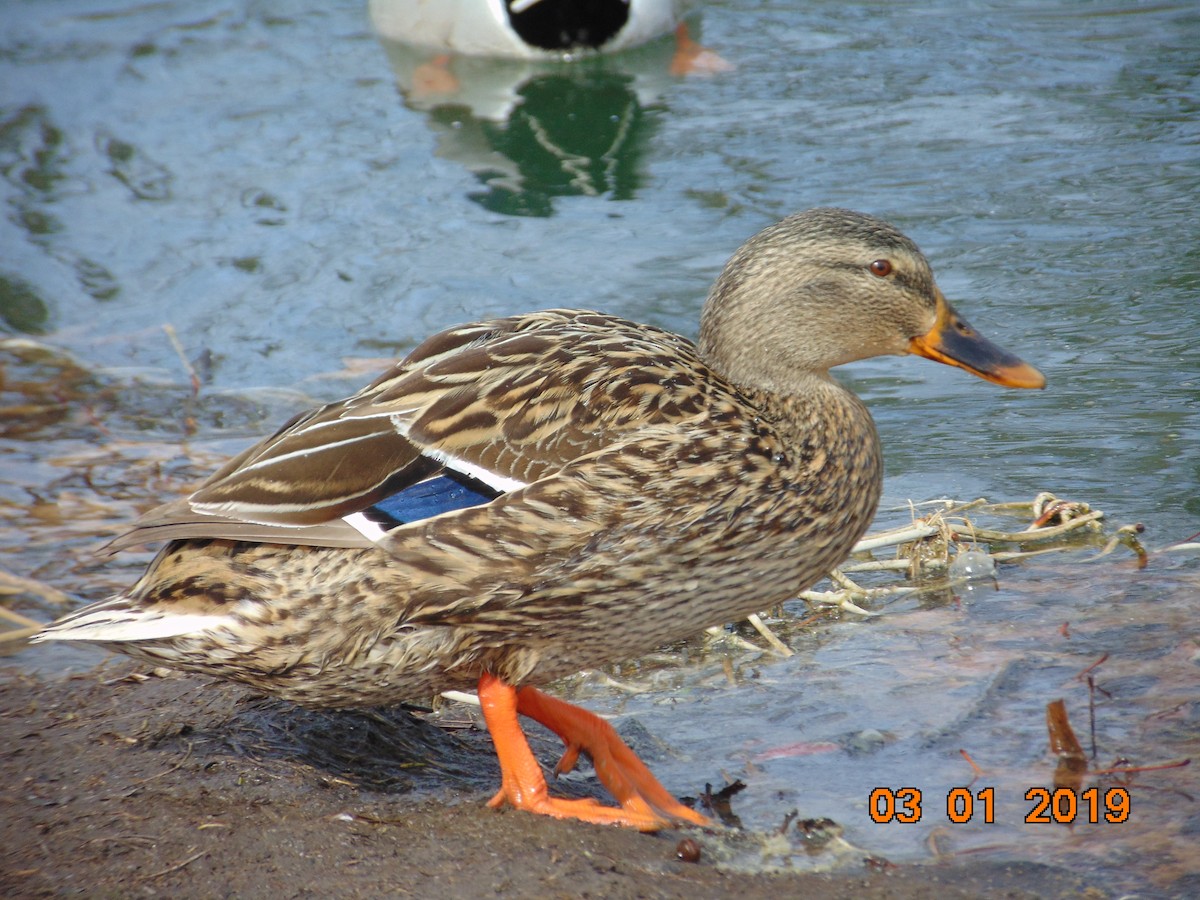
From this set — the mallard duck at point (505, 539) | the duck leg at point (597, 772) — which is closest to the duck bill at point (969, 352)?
the mallard duck at point (505, 539)

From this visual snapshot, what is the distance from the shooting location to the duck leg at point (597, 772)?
11.3ft

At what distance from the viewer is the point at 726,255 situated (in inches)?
298

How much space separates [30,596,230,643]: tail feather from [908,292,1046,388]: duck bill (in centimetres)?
210

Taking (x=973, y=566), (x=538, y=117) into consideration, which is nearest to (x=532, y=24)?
(x=538, y=117)

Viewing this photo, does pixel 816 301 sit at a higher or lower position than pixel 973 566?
higher

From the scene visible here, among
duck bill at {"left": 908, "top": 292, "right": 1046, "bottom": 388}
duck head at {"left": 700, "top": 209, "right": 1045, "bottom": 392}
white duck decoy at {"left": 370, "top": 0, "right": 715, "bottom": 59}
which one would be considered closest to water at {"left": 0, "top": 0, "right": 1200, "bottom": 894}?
white duck decoy at {"left": 370, "top": 0, "right": 715, "bottom": 59}

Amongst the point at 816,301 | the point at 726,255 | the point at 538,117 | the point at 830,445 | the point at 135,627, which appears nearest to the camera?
the point at 135,627

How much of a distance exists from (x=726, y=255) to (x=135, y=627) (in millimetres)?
4784

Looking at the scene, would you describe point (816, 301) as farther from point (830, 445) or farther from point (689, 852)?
point (689, 852)

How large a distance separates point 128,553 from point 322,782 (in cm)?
212

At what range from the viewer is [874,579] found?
4.77 m

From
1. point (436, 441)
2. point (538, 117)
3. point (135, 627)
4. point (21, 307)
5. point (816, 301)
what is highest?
point (816, 301)

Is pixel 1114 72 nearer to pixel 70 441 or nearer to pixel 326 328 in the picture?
pixel 326 328

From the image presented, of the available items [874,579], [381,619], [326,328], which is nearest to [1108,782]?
[874,579]
